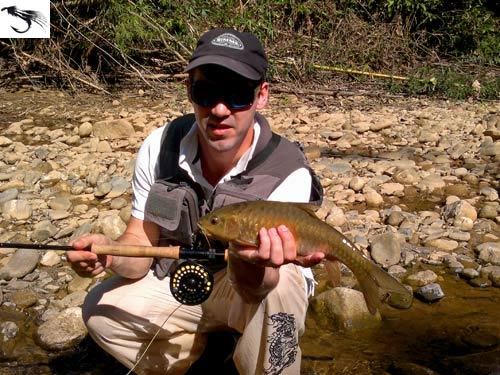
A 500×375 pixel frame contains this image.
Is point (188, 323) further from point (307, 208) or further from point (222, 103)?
point (222, 103)

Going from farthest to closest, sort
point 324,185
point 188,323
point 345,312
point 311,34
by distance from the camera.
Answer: point 311,34 < point 324,185 < point 345,312 < point 188,323

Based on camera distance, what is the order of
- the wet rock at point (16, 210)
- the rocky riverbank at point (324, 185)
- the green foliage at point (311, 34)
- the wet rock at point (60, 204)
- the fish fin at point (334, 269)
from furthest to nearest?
1. the green foliage at point (311, 34)
2. the wet rock at point (60, 204)
3. the wet rock at point (16, 210)
4. the rocky riverbank at point (324, 185)
5. the fish fin at point (334, 269)

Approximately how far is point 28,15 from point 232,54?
283 inches

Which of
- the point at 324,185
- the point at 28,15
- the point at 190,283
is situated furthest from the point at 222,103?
the point at 28,15

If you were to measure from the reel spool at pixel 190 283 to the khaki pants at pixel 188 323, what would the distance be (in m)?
0.15

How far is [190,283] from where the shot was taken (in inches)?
121

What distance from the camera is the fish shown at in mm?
2648

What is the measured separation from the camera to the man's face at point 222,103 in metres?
2.96

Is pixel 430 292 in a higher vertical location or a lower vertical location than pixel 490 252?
lower

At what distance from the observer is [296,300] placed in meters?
3.01

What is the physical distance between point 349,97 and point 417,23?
3491 mm

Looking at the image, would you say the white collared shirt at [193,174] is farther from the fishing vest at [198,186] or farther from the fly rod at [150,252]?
the fly rod at [150,252]

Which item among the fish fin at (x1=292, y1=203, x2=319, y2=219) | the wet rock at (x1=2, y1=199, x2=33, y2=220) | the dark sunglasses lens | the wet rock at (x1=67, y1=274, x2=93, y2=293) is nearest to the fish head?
the fish fin at (x1=292, y1=203, x2=319, y2=219)

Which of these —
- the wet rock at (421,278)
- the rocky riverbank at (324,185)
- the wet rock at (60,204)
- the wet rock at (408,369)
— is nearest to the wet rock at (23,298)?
the rocky riverbank at (324,185)
